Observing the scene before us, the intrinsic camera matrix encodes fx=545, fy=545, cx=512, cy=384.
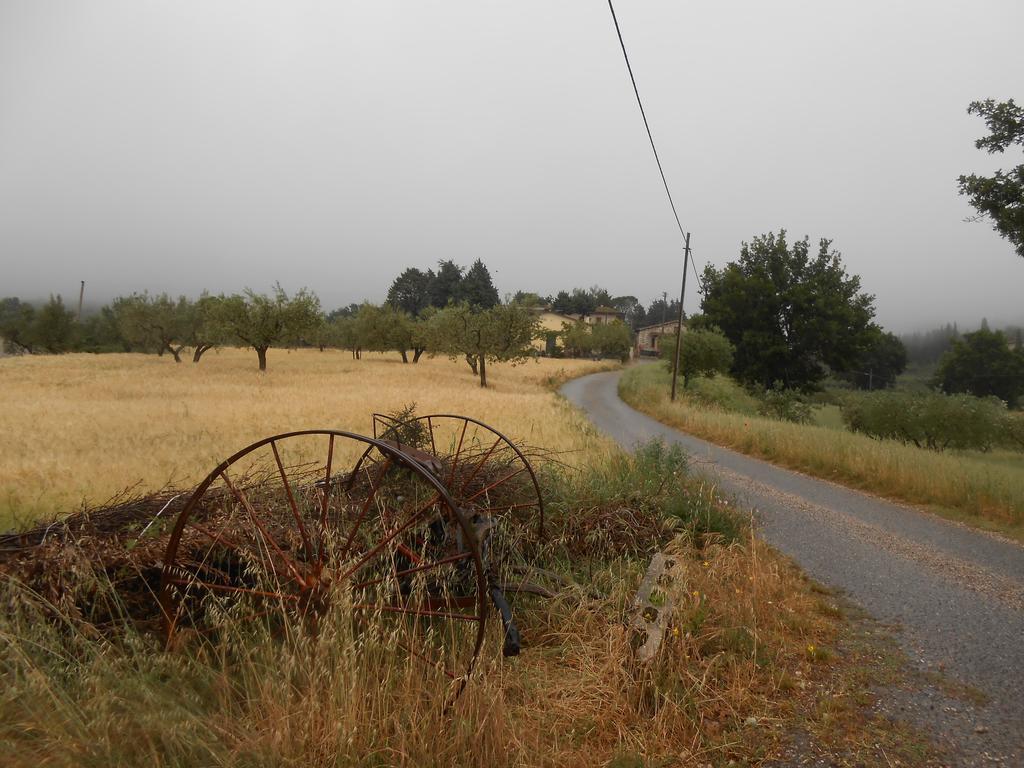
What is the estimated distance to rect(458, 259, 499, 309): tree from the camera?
86.1 m

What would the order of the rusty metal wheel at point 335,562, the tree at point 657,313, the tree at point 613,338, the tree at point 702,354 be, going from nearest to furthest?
the rusty metal wheel at point 335,562, the tree at point 702,354, the tree at point 613,338, the tree at point 657,313

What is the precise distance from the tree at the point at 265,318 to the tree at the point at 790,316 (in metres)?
31.8

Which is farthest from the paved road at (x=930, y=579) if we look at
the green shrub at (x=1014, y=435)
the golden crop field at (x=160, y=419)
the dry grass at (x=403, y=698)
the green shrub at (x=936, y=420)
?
the green shrub at (x=1014, y=435)

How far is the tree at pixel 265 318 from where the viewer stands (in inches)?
1447

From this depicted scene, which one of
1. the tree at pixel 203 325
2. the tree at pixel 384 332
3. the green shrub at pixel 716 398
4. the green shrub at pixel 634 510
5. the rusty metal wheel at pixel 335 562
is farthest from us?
the tree at pixel 384 332

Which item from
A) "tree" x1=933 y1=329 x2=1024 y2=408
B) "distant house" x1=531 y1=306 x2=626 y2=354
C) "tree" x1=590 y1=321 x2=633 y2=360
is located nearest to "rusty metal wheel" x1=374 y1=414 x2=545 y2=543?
"distant house" x1=531 y1=306 x2=626 y2=354

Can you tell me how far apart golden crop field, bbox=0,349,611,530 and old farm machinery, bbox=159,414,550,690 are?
1.32 m

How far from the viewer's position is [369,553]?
3.08 meters

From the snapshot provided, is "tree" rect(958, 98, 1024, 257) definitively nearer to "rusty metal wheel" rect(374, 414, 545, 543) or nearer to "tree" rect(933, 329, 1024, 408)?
"rusty metal wheel" rect(374, 414, 545, 543)

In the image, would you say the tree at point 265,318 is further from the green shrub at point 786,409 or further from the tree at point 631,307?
the tree at point 631,307

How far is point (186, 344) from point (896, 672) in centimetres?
5439

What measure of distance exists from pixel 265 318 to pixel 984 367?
277 feet

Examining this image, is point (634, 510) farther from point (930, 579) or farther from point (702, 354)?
point (702, 354)

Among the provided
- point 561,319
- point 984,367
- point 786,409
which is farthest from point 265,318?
point 984,367
